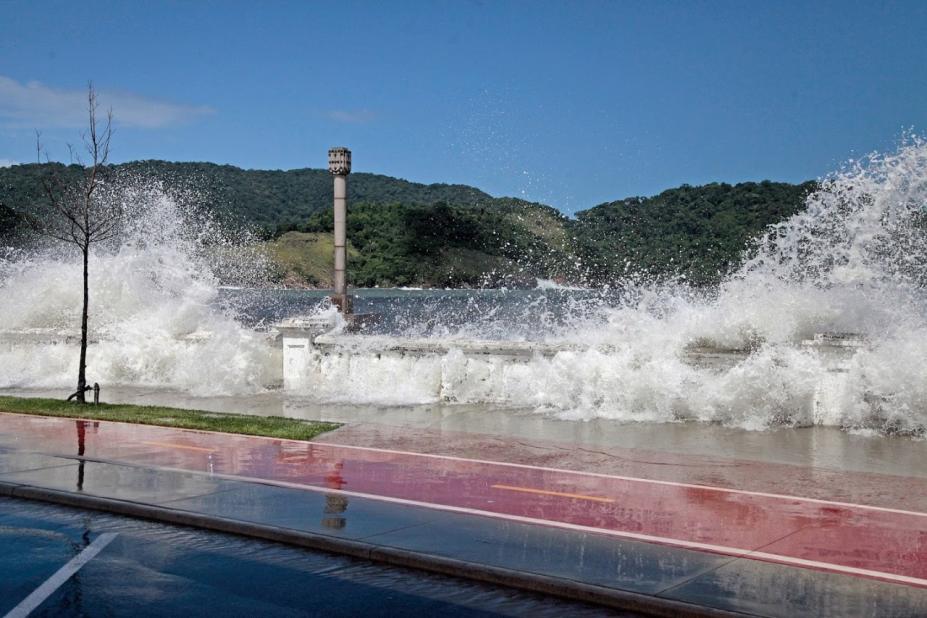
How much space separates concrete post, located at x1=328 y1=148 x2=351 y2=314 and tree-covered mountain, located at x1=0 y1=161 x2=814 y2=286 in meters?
5.51

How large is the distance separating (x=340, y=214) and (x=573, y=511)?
16649 mm

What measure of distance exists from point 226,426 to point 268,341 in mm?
4369

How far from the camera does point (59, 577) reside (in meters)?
6.07

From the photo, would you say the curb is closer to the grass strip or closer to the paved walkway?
the paved walkway

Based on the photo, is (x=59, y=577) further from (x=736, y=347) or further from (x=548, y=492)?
(x=736, y=347)

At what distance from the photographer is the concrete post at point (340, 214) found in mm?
23094

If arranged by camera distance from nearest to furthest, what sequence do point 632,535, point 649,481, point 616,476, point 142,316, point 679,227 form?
1. point 632,535
2. point 649,481
3. point 616,476
4. point 142,316
5. point 679,227

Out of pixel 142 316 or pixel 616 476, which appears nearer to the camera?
pixel 616 476

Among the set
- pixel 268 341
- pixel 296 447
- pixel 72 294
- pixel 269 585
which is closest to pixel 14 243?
pixel 72 294

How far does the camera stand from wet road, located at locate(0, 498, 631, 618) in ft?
18.1

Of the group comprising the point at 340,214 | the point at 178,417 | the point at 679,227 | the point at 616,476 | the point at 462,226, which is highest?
the point at 462,226

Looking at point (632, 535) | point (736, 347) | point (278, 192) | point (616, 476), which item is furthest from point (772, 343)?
point (278, 192)

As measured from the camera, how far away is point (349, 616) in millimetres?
5383

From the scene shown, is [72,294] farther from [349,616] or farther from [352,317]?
[349,616]
